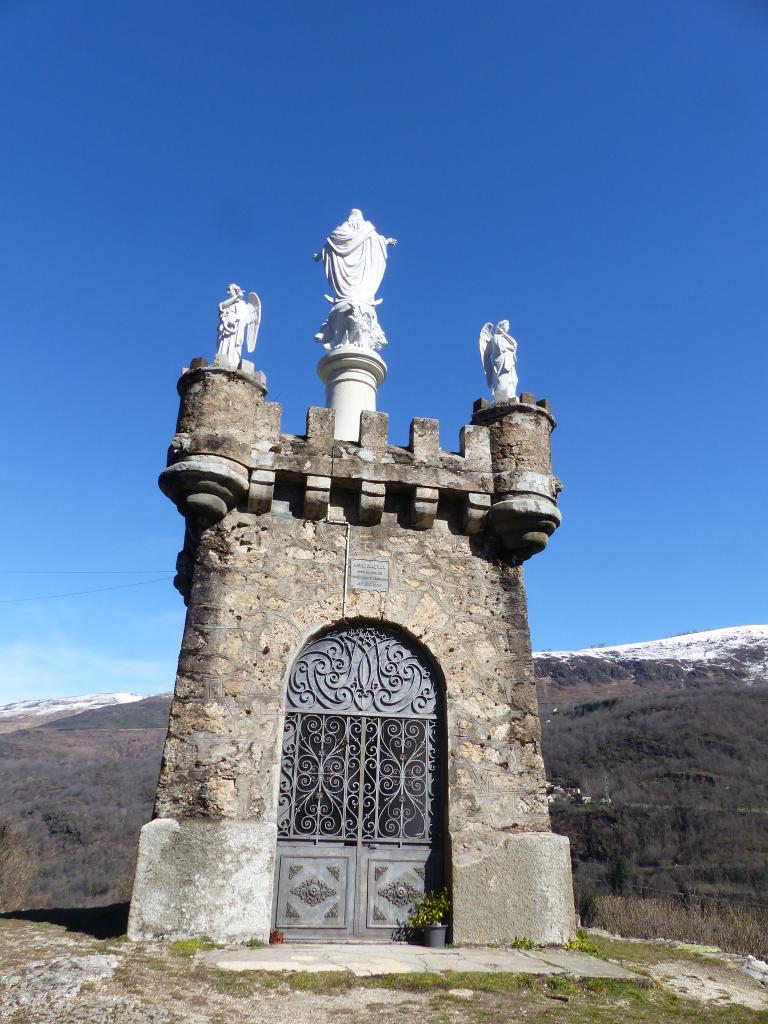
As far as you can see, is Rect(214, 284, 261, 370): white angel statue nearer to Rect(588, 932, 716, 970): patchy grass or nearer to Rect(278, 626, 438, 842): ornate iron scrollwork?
Rect(278, 626, 438, 842): ornate iron scrollwork

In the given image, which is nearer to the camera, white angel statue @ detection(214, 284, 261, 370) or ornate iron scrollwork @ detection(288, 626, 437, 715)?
ornate iron scrollwork @ detection(288, 626, 437, 715)

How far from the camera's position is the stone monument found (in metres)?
6.85

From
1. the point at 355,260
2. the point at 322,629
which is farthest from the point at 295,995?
the point at 355,260

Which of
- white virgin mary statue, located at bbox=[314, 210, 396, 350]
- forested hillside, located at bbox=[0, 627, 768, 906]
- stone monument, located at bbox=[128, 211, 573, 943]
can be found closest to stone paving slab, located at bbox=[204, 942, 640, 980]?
stone monument, located at bbox=[128, 211, 573, 943]

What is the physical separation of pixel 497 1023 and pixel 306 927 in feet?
9.72

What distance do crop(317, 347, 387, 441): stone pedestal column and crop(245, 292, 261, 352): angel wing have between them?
1393 mm

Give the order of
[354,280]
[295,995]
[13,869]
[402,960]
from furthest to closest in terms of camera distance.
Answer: [13,869], [354,280], [402,960], [295,995]

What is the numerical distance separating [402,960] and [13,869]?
16427mm

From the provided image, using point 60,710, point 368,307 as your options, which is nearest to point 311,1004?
point 368,307

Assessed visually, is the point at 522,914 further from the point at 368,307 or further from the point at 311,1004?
the point at 368,307

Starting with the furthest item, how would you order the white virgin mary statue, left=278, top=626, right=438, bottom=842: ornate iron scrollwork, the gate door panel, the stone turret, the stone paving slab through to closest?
the white virgin mary statue < the stone turret < left=278, top=626, right=438, bottom=842: ornate iron scrollwork < the gate door panel < the stone paving slab

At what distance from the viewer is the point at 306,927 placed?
6.93 m

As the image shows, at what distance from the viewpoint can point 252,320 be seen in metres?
8.78

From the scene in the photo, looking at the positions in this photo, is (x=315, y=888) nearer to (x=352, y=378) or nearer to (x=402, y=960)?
(x=402, y=960)
